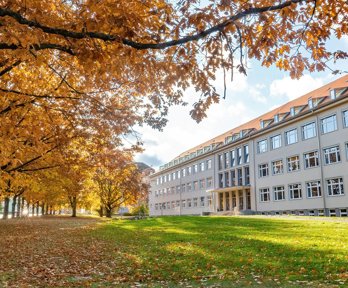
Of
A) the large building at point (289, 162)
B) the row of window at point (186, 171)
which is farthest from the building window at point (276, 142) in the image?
the row of window at point (186, 171)

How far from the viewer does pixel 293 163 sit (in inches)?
1667

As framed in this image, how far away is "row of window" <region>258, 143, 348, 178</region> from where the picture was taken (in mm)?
36719

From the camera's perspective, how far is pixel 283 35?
22.4ft

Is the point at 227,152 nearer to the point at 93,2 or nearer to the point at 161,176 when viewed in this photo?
the point at 161,176

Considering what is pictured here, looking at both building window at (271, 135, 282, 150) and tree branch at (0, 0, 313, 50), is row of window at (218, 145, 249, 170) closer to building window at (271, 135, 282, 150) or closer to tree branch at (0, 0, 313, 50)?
building window at (271, 135, 282, 150)

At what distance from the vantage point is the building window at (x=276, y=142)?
4484cm

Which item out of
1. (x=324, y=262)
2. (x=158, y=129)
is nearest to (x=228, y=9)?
(x=158, y=129)

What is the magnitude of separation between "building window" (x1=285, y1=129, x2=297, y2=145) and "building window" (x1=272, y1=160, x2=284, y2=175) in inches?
104

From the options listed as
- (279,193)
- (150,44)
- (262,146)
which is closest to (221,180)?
(262,146)

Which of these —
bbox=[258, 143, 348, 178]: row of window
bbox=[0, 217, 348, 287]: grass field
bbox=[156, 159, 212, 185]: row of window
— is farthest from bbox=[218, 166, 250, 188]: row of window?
bbox=[0, 217, 348, 287]: grass field

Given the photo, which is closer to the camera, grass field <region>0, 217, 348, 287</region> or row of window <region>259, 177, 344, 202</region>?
grass field <region>0, 217, 348, 287</region>

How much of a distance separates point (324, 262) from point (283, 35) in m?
5.11

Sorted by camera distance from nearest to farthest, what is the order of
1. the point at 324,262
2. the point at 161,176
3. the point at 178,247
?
1. the point at 324,262
2. the point at 178,247
3. the point at 161,176

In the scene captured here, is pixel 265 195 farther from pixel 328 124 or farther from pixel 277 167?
pixel 328 124
